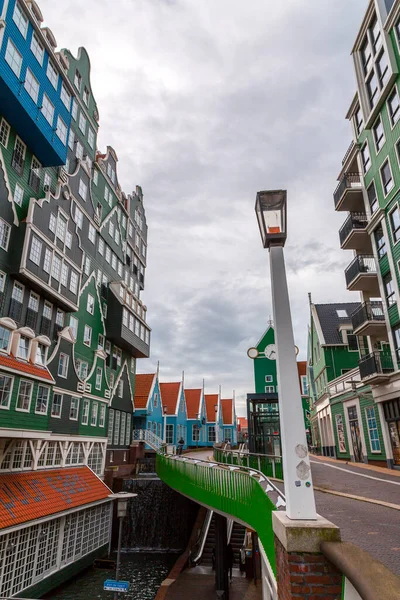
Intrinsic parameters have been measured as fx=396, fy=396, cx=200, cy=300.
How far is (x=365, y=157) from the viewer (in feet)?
90.8

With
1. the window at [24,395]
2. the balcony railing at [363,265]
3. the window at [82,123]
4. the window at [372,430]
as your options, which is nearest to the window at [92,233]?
the window at [82,123]

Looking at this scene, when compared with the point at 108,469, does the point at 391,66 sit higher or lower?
higher

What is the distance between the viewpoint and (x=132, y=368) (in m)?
40.3

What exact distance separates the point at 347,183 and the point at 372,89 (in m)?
6.19

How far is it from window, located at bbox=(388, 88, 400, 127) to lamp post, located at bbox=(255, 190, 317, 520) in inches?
879

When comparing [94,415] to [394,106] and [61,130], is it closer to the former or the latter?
[61,130]

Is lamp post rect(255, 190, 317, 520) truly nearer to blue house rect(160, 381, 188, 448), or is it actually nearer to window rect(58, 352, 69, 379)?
window rect(58, 352, 69, 379)

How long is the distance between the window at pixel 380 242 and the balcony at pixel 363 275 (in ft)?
4.64

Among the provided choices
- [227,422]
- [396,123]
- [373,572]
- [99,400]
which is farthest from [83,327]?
[227,422]

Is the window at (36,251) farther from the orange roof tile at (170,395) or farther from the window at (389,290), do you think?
the orange roof tile at (170,395)

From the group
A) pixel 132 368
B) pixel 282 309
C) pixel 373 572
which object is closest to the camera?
pixel 373 572

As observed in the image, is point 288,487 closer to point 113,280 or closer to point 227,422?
point 113,280

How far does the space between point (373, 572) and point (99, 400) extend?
30.1 m

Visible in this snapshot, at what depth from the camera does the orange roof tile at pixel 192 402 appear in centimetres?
6475
